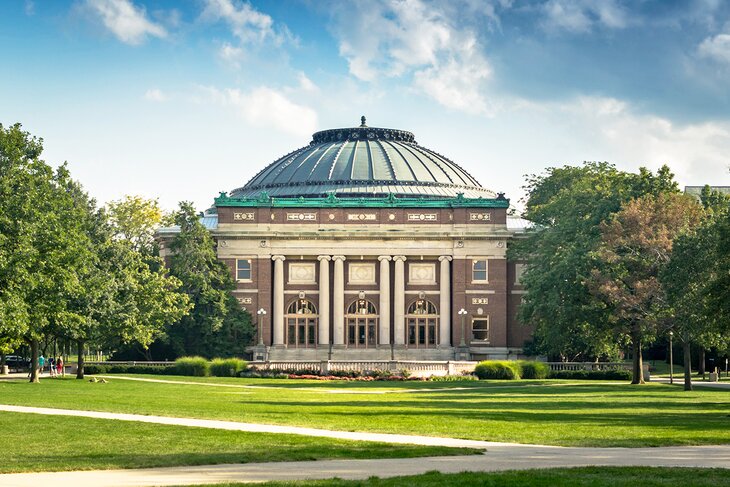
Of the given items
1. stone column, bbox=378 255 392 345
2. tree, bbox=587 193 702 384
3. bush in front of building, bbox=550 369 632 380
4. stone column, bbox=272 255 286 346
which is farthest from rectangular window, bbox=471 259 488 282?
tree, bbox=587 193 702 384

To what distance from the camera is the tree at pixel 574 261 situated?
2781 inches

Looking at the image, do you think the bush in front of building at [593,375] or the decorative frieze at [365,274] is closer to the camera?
the bush in front of building at [593,375]

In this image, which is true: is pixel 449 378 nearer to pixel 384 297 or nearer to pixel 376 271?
pixel 384 297

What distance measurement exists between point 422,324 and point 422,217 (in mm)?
9196

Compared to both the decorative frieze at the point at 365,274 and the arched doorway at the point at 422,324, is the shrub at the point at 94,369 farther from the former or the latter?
the arched doorway at the point at 422,324

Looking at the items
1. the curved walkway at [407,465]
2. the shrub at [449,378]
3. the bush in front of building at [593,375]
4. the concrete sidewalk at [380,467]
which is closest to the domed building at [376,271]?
the bush in front of building at [593,375]

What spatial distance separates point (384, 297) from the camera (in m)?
103

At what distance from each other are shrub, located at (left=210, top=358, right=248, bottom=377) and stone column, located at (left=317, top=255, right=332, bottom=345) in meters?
22.9

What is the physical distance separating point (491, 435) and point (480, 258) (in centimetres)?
7682

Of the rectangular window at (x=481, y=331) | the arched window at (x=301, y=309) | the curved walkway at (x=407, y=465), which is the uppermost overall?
the arched window at (x=301, y=309)

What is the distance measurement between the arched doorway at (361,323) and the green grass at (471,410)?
149 feet

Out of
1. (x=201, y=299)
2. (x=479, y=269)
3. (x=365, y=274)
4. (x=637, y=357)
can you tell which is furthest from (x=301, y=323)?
(x=637, y=357)

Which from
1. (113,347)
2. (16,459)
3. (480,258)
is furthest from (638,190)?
(16,459)

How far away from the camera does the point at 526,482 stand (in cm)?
1806
